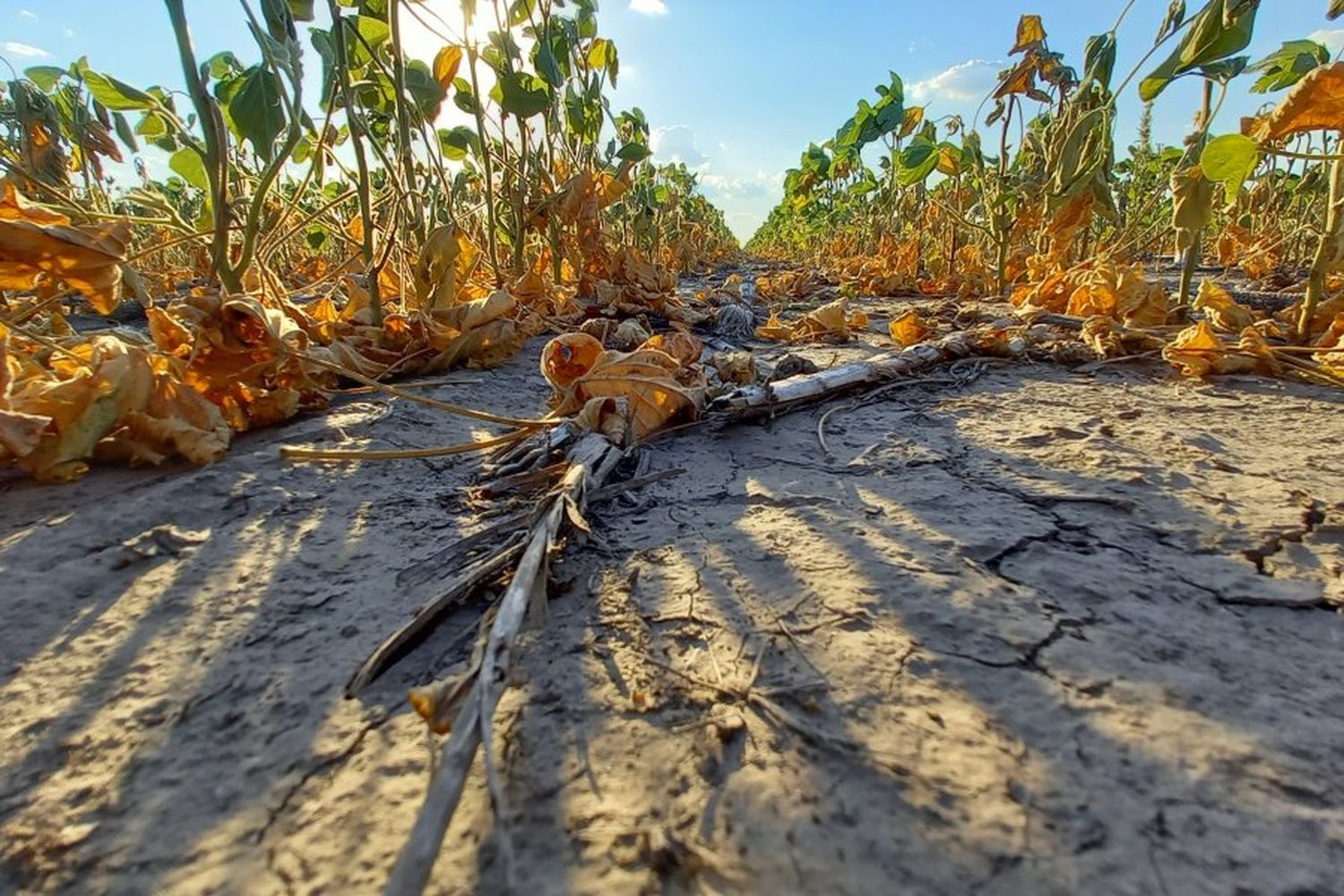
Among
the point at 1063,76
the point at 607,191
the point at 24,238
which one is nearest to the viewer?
the point at 24,238

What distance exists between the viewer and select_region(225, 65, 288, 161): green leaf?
1526 millimetres

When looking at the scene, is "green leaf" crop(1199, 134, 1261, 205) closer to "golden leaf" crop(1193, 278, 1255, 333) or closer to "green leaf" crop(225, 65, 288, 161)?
"golden leaf" crop(1193, 278, 1255, 333)

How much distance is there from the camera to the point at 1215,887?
1.66 ft

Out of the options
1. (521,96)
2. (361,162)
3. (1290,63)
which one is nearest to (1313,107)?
(1290,63)

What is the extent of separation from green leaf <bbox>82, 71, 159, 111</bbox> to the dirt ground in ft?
3.91

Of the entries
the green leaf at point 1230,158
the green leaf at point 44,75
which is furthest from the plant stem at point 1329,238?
the green leaf at point 44,75

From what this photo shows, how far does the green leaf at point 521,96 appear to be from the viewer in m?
3.19

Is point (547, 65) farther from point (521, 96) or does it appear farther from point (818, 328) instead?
point (818, 328)

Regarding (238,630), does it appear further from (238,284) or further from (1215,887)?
(238,284)

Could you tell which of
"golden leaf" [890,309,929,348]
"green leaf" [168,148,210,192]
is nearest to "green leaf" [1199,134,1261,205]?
"golden leaf" [890,309,929,348]

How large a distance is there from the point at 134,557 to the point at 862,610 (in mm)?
1138

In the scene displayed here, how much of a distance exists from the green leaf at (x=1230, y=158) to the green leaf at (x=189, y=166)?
10.3ft

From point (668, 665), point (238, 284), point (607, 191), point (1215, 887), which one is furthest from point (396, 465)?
point (607, 191)

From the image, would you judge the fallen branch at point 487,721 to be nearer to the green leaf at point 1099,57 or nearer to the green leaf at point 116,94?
the green leaf at point 116,94
